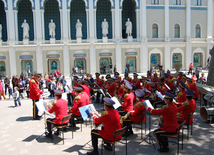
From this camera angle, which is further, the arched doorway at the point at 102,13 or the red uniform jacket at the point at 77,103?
the arched doorway at the point at 102,13

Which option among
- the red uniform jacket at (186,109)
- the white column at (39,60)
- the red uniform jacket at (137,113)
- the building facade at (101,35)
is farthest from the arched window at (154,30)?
the red uniform jacket at (137,113)

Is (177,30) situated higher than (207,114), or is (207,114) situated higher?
(177,30)

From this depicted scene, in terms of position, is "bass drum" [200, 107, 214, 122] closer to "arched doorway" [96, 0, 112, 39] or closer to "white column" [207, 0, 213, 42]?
"arched doorway" [96, 0, 112, 39]

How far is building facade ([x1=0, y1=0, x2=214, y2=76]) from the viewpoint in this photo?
28172 millimetres

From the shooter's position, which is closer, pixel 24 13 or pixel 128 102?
pixel 128 102

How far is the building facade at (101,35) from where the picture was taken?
28.2m

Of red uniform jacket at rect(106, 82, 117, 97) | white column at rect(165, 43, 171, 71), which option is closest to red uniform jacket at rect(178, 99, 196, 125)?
red uniform jacket at rect(106, 82, 117, 97)

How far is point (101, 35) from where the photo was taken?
32.2m

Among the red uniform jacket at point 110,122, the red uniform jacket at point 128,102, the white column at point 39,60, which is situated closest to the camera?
the red uniform jacket at point 110,122

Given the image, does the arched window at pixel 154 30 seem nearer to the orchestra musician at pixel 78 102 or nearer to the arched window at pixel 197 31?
the arched window at pixel 197 31

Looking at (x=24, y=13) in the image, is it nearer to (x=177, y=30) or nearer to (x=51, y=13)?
(x=51, y=13)

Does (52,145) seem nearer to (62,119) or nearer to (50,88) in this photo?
(62,119)

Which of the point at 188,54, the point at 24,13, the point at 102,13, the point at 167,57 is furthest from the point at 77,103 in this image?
the point at 24,13

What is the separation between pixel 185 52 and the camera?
1220 inches
